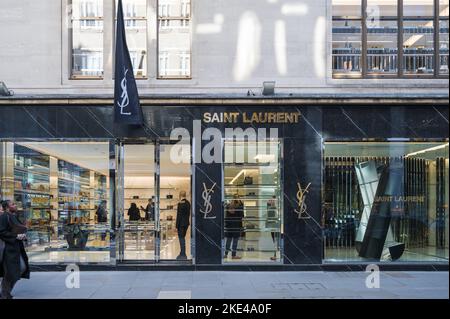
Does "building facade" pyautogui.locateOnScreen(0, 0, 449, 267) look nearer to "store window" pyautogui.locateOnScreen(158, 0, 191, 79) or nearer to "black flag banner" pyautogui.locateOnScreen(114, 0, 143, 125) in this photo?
"store window" pyautogui.locateOnScreen(158, 0, 191, 79)

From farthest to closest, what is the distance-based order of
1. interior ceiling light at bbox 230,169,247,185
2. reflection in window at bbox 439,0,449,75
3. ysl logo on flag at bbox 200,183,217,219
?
1. reflection in window at bbox 439,0,449,75
2. interior ceiling light at bbox 230,169,247,185
3. ysl logo on flag at bbox 200,183,217,219

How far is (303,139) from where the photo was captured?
13617 millimetres

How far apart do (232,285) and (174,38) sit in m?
6.49

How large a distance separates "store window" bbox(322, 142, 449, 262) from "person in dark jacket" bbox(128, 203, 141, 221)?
4738mm

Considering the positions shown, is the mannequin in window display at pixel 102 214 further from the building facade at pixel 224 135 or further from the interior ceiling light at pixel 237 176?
the interior ceiling light at pixel 237 176

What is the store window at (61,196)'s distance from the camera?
44.8 ft

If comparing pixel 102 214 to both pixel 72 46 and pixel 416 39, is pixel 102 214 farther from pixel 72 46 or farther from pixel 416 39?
pixel 416 39

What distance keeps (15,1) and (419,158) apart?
36.5 feet

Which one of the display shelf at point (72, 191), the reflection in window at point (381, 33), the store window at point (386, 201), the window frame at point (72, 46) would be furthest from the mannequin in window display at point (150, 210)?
the reflection in window at point (381, 33)

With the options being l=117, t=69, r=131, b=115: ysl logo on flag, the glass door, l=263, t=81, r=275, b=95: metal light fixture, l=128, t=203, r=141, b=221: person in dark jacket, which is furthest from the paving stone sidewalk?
l=263, t=81, r=275, b=95: metal light fixture

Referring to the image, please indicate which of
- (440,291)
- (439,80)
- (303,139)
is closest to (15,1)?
(303,139)

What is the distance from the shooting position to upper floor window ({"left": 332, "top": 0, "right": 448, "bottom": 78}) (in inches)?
550

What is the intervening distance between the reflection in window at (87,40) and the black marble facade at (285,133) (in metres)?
1.13

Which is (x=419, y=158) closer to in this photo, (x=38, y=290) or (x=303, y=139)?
(x=303, y=139)
